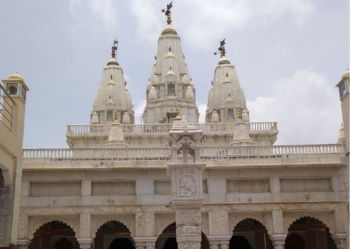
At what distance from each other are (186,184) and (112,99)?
2785cm

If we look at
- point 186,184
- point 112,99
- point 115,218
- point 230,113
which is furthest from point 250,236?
point 112,99

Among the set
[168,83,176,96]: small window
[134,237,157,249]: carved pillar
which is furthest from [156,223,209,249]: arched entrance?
[168,83,176,96]: small window

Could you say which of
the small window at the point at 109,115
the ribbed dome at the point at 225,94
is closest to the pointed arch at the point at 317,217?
the ribbed dome at the point at 225,94

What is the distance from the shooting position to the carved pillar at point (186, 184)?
12352 millimetres

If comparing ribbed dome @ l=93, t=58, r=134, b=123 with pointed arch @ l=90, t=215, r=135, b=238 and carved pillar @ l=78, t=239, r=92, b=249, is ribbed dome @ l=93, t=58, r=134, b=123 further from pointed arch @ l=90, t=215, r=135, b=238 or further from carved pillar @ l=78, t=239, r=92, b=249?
carved pillar @ l=78, t=239, r=92, b=249

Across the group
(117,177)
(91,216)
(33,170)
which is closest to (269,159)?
Result: (117,177)

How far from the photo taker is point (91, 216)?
854 inches

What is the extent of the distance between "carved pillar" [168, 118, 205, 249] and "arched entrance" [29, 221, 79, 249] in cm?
1375

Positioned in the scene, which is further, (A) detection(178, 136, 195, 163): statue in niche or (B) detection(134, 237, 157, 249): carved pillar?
(B) detection(134, 237, 157, 249): carved pillar

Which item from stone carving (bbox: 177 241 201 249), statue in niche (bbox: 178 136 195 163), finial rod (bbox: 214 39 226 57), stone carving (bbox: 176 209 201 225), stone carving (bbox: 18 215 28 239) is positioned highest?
finial rod (bbox: 214 39 226 57)

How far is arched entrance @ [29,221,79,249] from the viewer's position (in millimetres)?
24922

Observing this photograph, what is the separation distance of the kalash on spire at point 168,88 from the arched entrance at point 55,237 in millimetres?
13543

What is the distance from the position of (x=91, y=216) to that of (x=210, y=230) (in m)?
5.12

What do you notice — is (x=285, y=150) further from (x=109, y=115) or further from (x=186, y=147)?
(x=109, y=115)
